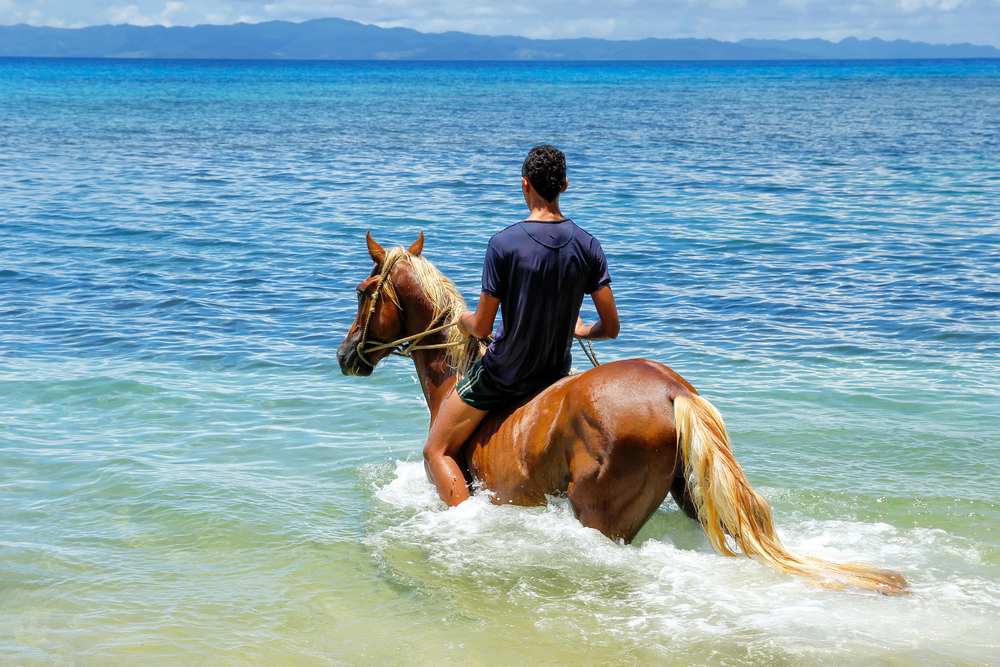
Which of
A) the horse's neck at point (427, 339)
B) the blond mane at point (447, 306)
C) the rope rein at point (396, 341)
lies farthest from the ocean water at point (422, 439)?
the rope rein at point (396, 341)

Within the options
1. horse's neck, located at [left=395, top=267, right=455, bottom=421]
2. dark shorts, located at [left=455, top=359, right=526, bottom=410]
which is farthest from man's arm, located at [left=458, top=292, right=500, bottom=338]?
horse's neck, located at [left=395, top=267, right=455, bottom=421]

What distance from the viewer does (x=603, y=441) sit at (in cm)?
444

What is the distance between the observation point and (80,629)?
4.73 meters

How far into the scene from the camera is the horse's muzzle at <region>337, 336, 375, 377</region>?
19.4 ft

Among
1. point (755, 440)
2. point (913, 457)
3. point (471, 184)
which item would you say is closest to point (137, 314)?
point (755, 440)

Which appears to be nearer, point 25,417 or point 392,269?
point 392,269

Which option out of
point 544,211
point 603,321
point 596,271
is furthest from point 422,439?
point 544,211

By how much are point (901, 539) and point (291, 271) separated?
11.0 meters

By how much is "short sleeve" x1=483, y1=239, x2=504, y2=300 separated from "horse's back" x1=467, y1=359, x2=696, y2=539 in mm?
621

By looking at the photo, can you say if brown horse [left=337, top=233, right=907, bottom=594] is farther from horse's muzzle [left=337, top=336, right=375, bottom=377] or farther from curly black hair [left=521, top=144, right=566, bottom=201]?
horse's muzzle [left=337, top=336, right=375, bottom=377]

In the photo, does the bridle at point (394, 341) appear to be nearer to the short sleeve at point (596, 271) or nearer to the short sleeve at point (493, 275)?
the short sleeve at point (493, 275)

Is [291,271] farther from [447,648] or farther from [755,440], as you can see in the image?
[447,648]

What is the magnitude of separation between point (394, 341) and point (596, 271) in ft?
5.07

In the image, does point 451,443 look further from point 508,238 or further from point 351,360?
point 508,238
